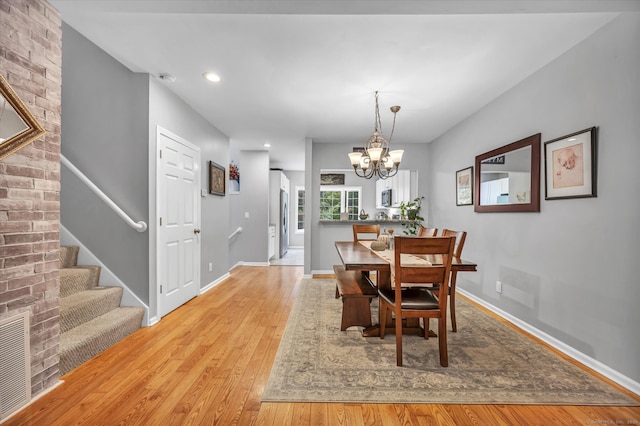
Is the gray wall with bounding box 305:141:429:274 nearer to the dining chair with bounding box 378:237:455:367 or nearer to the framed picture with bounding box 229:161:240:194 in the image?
the framed picture with bounding box 229:161:240:194

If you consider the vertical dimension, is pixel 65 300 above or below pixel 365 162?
below

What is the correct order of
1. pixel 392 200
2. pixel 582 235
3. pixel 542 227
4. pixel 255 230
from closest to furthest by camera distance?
pixel 582 235
pixel 542 227
pixel 255 230
pixel 392 200

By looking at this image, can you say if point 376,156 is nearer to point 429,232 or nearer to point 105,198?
point 429,232

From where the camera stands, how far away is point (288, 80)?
2.86m

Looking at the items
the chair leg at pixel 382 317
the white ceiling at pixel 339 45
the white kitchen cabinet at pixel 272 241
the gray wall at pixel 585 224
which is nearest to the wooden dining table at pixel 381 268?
the chair leg at pixel 382 317

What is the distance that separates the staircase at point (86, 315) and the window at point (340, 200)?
236 inches

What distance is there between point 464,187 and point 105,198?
4231mm

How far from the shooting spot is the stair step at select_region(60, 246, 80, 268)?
8.79 ft

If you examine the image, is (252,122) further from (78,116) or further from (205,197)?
(78,116)

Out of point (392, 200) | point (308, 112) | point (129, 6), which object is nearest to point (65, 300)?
point (129, 6)

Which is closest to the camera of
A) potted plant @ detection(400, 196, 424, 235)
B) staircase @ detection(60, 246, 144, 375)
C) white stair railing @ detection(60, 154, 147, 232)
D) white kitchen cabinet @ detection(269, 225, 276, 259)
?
staircase @ detection(60, 246, 144, 375)

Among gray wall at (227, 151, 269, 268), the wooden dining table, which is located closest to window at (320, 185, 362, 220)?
gray wall at (227, 151, 269, 268)

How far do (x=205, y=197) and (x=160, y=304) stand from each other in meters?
1.59

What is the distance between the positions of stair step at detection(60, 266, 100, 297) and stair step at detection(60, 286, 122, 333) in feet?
0.14
